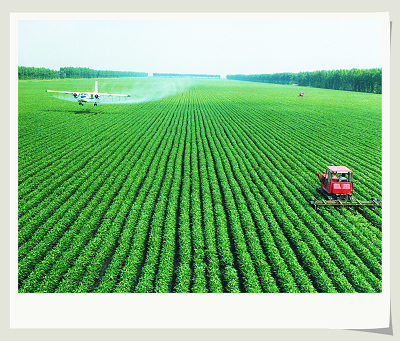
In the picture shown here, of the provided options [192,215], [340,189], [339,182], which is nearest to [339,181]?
[339,182]

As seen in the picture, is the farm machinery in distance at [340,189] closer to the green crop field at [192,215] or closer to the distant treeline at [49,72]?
the green crop field at [192,215]

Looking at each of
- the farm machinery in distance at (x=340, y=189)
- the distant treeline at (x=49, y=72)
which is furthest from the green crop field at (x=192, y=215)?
the distant treeline at (x=49, y=72)

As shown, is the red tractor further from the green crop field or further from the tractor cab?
the green crop field

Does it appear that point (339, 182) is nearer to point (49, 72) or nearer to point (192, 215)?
point (192, 215)

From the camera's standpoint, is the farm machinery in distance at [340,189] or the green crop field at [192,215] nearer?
the green crop field at [192,215]

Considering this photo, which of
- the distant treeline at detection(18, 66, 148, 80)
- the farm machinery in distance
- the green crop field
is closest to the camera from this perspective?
the green crop field

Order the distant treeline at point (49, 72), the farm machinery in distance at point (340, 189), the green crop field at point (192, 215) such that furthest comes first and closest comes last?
1. the farm machinery in distance at point (340, 189)
2. the distant treeline at point (49, 72)
3. the green crop field at point (192, 215)

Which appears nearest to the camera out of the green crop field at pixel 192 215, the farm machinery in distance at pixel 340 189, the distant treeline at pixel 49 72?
the green crop field at pixel 192 215

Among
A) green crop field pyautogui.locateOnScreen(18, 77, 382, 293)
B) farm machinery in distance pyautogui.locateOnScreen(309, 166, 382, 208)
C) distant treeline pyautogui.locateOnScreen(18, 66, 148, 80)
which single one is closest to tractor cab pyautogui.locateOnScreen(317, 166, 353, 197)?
farm machinery in distance pyautogui.locateOnScreen(309, 166, 382, 208)

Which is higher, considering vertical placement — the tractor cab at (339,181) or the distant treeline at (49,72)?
the distant treeline at (49,72)
